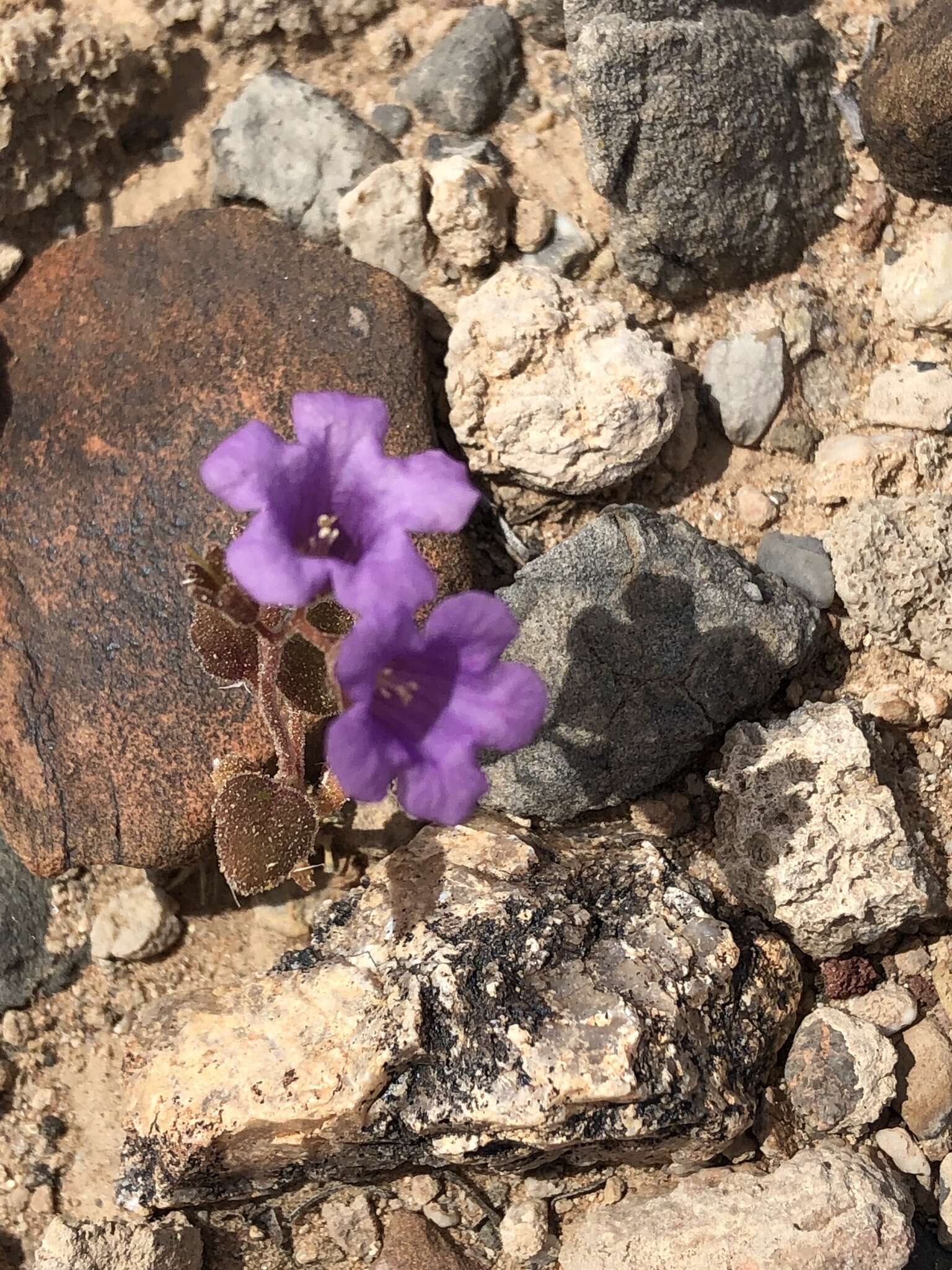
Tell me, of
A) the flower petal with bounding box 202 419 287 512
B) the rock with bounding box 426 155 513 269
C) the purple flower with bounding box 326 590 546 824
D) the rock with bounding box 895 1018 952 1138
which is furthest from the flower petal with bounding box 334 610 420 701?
the rock with bounding box 895 1018 952 1138

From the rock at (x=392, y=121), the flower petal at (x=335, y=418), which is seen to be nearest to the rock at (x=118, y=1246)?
the flower petal at (x=335, y=418)

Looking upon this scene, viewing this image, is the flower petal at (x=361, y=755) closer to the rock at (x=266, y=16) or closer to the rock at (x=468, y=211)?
the rock at (x=468, y=211)

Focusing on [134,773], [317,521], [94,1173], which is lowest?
[94,1173]

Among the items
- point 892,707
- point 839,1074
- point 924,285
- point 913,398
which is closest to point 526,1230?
point 839,1074

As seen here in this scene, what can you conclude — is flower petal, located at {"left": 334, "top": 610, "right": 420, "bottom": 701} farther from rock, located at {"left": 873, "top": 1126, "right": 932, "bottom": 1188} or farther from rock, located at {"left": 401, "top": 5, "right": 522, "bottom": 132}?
rock, located at {"left": 401, "top": 5, "right": 522, "bottom": 132}

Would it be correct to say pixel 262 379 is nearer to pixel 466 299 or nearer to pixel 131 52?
pixel 466 299

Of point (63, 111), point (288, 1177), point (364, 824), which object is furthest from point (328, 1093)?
point (63, 111)
